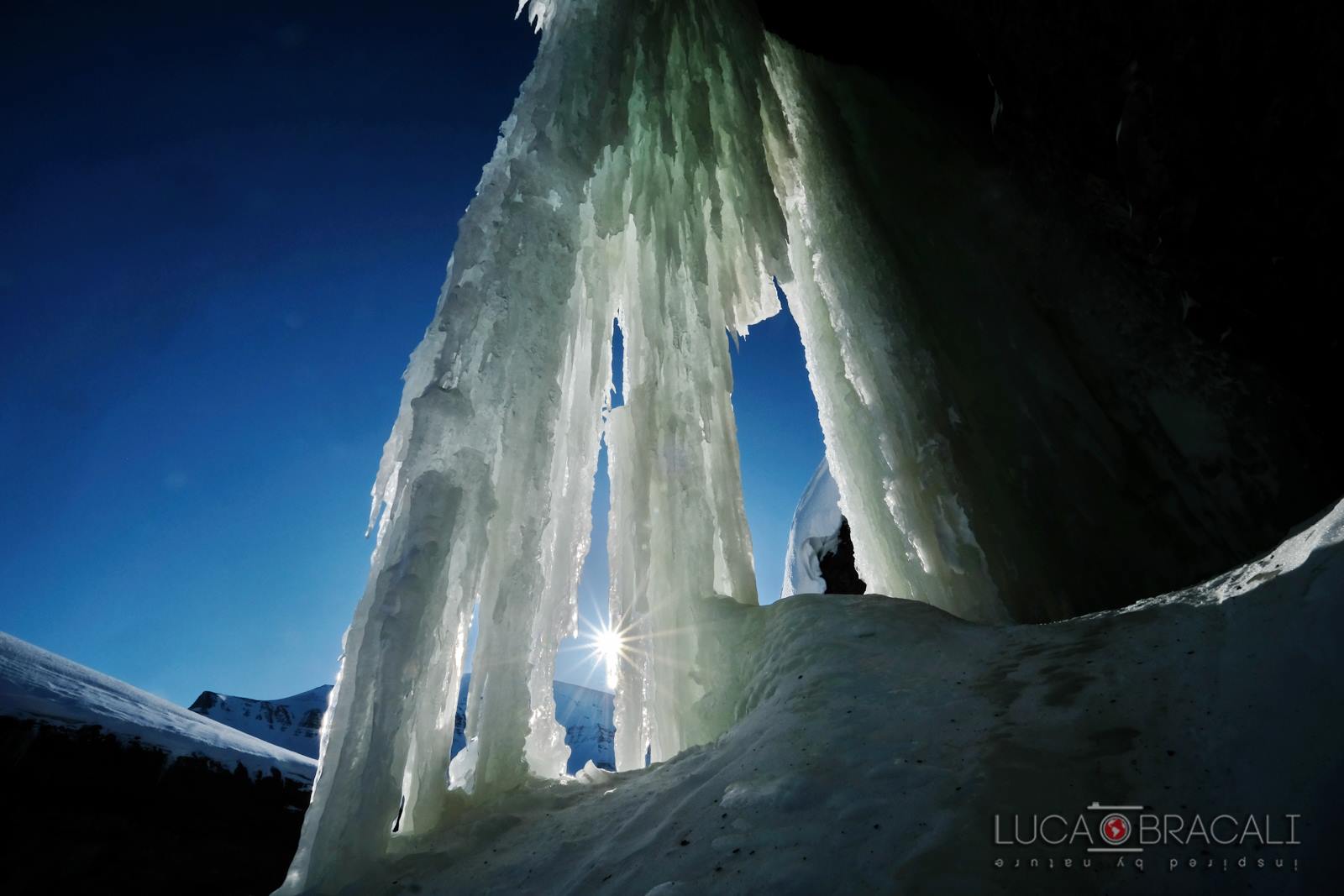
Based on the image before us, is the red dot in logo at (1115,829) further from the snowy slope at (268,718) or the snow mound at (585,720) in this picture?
the snow mound at (585,720)

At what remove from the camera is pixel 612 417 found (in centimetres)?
469

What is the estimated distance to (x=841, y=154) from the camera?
657cm

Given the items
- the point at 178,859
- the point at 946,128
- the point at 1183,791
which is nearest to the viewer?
the point at 1183,791

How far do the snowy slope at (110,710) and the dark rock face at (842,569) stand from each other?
9541 mm

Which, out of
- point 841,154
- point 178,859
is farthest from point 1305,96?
point 178,859

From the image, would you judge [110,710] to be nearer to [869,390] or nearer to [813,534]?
[869,390]

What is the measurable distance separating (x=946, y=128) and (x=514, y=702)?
697 cm

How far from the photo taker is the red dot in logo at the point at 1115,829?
1.28 metres

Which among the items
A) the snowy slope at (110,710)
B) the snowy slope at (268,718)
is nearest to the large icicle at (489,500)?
the snowy slope at (110,710)

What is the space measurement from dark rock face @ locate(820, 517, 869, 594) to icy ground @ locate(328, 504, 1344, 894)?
34.7 feet

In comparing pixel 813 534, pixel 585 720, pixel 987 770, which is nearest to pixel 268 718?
pixel 813 534

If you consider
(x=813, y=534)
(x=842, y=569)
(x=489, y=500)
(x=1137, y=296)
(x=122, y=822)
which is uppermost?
(x=813, y=534)

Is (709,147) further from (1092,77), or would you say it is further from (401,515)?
(401,515)

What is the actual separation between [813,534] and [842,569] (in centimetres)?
122
